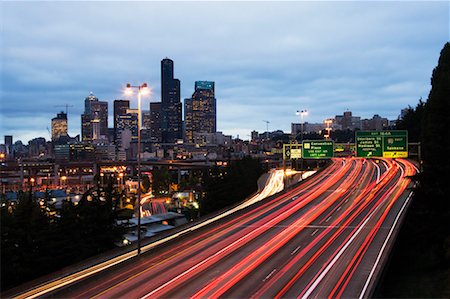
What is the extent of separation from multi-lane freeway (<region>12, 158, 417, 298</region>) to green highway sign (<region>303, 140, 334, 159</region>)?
13.0m

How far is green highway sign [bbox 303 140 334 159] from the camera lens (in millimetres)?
61688

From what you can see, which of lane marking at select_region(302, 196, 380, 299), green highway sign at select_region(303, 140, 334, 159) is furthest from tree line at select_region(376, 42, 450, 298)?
green highway sign at select_region(303, 140, 334, 159)

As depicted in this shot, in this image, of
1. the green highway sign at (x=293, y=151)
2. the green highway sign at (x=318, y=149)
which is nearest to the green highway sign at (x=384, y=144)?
the green highway sign at (x=318, y=149)

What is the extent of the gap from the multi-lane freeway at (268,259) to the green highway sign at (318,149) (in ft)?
42.7

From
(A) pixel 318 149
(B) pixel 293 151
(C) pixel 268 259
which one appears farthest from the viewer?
(B) pixel 293 151

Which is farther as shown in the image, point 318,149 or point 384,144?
point 318,149

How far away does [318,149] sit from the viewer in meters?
62.3

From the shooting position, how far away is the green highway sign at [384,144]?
177ft

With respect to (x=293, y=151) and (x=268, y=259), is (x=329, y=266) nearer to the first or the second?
(x=268, y=259)

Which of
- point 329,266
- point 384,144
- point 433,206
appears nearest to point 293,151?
point 384,144

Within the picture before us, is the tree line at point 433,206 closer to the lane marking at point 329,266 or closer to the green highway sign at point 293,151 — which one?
the lane marking at point 329,266

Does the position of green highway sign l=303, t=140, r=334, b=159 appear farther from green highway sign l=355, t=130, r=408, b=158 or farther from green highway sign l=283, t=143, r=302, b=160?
green highway sign l=355, t=130, r=408, b=158

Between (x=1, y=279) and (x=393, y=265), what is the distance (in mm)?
30656

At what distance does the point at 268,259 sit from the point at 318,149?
36225 mm
